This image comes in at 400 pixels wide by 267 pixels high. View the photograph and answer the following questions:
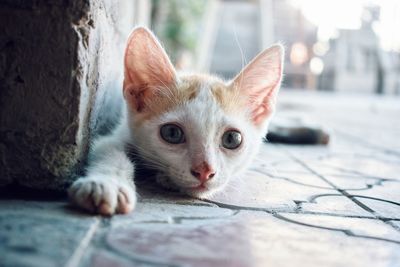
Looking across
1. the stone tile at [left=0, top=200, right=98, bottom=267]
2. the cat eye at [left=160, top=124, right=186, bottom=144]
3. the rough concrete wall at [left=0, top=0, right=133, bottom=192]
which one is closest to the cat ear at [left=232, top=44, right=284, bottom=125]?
the cat eye at [left=160, top=124, right=186, bottom=144]

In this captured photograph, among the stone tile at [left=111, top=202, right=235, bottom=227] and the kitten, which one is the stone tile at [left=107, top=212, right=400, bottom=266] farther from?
the kitten

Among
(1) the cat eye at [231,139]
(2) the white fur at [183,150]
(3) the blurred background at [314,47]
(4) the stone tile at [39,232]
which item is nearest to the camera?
(4) the stone tile at [39,232]

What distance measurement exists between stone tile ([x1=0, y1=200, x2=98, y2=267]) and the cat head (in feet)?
1.65

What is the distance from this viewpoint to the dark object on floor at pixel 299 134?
13.3ft

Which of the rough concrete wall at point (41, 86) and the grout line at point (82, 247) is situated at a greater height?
the rough concrete wall at point (41, 86)

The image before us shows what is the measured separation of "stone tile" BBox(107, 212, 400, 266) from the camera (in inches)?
45.8

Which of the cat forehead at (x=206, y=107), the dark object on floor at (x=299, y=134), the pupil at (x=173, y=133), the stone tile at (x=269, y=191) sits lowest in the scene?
the dark object on floor at (x=299, y=134)

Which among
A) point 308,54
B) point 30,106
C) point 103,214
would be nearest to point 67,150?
point 30,106

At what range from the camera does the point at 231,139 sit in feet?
6.36

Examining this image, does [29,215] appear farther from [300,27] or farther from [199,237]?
[300,27]

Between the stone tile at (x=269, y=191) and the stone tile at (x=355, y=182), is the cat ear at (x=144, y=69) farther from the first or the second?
the stone tile at (x=355, y=182)

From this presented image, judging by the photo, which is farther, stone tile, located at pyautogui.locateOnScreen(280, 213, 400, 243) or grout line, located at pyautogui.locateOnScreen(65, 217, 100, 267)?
stone tile, located at pyautogui.locateOnScreen(280, 213, 400, 243)

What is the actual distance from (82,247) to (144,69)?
3.33 ft

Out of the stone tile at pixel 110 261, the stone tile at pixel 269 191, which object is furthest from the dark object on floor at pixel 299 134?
the stone tile at pixel 110 261
